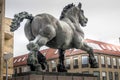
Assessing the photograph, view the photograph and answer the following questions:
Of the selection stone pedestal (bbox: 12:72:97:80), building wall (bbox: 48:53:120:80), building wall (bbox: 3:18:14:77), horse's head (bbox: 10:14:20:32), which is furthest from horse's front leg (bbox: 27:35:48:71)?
building wall (bbox: 48:53:120:80)

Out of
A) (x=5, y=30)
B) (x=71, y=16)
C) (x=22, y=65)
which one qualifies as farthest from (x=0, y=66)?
(x=22, y=65)

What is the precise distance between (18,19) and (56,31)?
111cm

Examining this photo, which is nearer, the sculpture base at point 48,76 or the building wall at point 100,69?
the sculpture base at point 48,76

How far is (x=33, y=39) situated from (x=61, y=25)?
894 mm

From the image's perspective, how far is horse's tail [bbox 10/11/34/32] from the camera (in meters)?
8.53

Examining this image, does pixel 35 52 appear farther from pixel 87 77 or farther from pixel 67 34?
pixel 87 77

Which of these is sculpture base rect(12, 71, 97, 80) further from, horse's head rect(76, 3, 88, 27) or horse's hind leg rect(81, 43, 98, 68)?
horse's head rect(76, 3, 88, 27)

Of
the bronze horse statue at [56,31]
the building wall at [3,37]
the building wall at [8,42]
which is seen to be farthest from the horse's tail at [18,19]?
the building wall at [8,42]

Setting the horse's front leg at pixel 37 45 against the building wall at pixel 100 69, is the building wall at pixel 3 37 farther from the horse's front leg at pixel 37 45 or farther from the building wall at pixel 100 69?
the horse's front leg at pixel 37 45

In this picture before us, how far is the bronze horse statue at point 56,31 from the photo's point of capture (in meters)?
8.49

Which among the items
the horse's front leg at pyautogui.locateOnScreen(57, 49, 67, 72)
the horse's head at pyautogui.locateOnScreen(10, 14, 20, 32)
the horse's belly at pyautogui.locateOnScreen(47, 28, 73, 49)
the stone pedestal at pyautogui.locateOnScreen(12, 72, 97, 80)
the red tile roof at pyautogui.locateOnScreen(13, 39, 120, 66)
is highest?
the red tile roof at pyautogui.locateOnScreen(13, 39, 120, 66)

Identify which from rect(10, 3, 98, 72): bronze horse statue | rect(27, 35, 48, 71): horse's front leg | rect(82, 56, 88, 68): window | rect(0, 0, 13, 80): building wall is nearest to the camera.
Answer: rect(27, 35, 48, 71): horse's front leg

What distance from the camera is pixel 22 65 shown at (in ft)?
221

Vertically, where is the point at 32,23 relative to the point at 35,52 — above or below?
above
